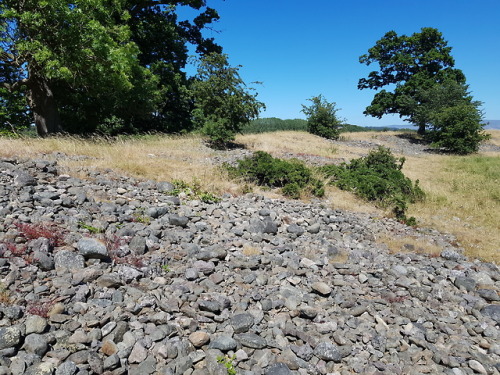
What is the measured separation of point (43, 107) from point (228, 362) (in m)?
14.0

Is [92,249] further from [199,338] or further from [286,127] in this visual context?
[286,127]

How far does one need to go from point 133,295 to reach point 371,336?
2444 mm

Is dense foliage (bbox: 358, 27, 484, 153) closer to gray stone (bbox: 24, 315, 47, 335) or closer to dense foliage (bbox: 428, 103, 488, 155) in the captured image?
dense foliage (bbox: 428, 103, 488, 155)

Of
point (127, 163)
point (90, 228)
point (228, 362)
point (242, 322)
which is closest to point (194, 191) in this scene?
point (127, 163)

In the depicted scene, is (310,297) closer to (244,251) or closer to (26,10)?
(244,251)

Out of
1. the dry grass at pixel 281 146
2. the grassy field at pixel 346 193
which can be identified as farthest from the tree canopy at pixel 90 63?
the dry grass at pixel 281 146

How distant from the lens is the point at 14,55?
11805mm

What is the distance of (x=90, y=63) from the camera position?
11562 mm

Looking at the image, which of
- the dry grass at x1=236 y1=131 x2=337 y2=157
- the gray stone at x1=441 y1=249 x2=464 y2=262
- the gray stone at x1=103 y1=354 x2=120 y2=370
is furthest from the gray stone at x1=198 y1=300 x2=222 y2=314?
the dry grass at x1=236 y1=131 x2=337 y2=157

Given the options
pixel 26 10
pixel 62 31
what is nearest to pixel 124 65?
pixel 62 31

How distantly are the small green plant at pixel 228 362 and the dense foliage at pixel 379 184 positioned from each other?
5.95 m

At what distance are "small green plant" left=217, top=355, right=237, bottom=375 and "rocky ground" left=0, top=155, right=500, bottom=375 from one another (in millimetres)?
11

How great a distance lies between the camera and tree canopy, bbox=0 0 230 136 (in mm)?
10633

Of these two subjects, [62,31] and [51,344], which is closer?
[51,344]
